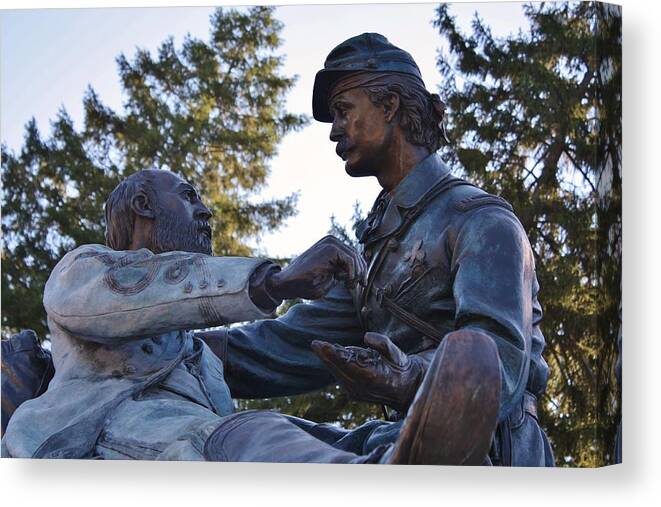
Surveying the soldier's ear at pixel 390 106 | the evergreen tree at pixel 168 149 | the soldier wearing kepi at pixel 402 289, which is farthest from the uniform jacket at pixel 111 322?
the evergreen tree at pixel 168 149

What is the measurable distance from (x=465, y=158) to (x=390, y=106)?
16.1 ft

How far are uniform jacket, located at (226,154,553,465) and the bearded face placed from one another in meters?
0.42

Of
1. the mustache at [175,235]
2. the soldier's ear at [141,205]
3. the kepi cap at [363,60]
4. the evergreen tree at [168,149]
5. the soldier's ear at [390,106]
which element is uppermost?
the evergreen tree at [168,149]

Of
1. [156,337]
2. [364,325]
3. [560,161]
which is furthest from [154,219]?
[560,161]

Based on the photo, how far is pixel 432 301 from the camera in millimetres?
6336

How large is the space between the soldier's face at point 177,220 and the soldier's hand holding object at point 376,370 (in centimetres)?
98

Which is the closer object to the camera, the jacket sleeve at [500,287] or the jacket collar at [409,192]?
the jacket sleeve at [500,287]

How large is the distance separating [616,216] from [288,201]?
12.4 ft

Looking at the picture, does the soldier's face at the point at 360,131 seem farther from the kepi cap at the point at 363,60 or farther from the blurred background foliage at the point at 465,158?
the blurred background foliage at the point at 465,158

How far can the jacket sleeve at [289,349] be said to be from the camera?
22.5ft

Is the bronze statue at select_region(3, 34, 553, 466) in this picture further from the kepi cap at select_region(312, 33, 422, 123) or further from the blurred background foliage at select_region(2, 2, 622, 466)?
the blurred background foliage at select_region(2, 2, 622, 466)

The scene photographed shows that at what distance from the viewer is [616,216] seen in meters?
9.16

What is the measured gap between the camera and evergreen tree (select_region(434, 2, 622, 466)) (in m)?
9.69

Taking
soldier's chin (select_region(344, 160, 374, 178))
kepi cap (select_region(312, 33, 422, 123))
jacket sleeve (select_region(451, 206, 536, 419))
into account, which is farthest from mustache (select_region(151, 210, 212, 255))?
jacket sleeve (select_region(451, 206, 536, 419))
